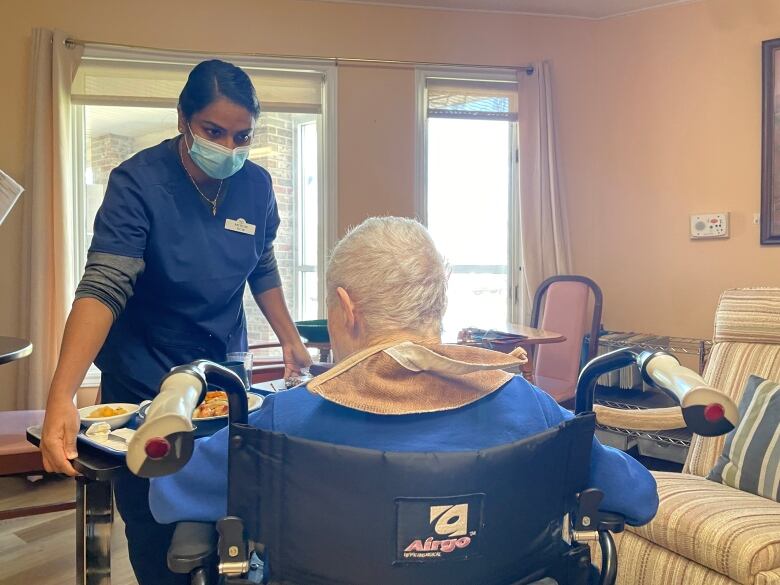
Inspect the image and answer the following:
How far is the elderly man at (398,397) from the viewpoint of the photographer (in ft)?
2.58

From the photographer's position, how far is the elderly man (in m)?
0.79

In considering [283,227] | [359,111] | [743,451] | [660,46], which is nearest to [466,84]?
[359,111]

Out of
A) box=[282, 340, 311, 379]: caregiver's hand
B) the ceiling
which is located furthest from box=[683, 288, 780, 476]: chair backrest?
the ceiling

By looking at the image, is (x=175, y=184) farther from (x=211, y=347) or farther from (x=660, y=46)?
(x=660, y=46)

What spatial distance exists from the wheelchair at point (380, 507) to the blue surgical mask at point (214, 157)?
721 millimetres

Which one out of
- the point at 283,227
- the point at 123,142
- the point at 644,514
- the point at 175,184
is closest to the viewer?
the point at 644,514

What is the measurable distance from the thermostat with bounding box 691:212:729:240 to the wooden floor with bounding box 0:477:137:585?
3116 millimetres

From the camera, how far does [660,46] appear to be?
3.66 meters

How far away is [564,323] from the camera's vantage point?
3.38m

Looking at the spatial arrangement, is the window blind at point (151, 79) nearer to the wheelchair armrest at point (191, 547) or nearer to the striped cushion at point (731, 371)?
the striped cushion at point (731, 371)

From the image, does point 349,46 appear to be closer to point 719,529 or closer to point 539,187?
point 539,187

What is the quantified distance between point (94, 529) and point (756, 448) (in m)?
1.69

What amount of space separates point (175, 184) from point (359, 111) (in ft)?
7.92

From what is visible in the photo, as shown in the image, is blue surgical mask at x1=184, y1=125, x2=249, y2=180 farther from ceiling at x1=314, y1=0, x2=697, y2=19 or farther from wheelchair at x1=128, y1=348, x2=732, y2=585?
ceiling at x1=314, y1=0, x2=697, y2=19
